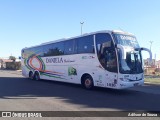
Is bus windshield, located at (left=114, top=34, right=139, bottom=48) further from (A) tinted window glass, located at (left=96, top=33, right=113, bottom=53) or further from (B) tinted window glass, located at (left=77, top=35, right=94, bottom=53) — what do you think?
(B) tinted window glass, located at (left=77, top=35, right=94, bottom=53)

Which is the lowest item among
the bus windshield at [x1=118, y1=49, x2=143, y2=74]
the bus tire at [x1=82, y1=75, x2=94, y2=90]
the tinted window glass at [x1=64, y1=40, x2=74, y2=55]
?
the bus tire at [x1=82, y1=75, x2=94, y2=90]

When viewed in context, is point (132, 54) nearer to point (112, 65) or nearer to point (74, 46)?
point (112, 65)

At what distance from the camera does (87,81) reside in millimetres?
15391

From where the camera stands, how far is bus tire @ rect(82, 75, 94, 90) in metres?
15.0

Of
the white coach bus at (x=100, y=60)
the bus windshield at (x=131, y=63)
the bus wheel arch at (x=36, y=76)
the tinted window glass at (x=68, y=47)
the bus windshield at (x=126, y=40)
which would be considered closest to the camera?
the bus windshield at (x=131, y=63)

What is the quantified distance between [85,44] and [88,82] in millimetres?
2513

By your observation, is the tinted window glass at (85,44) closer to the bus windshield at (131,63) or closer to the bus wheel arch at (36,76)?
the bus windshield at (131,63)

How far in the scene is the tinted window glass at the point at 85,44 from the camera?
49.1 ft

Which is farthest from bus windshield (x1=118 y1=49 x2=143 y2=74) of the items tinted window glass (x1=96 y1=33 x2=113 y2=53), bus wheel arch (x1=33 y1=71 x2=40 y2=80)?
bus wheel arch (x1=33 y1=71 x2=40 y2=80)

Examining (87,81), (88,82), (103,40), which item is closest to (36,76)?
(87,81)

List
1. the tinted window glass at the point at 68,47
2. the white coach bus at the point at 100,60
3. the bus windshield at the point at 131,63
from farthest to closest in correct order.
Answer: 1. the tinted window glass at the point at 68,47
2. the white coach bus at the point at 100,60
3. the bus windshield at the point at 131,63

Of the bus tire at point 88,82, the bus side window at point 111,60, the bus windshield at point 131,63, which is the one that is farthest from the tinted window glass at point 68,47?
the bus windshield at point 131,63

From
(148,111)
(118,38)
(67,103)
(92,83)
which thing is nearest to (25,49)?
(92,83)

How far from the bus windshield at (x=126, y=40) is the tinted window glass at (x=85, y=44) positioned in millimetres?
1946
